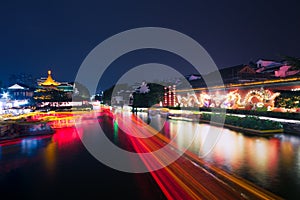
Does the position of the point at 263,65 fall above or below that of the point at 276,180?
above

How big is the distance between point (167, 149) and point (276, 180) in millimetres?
5760

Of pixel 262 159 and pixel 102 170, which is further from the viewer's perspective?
pixel 262 159

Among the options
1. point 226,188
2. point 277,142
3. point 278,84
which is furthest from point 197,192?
point 278,84

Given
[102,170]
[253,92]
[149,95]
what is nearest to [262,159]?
[102,170]

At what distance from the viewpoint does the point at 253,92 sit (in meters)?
30.1

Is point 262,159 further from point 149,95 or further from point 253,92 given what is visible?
point 149,95

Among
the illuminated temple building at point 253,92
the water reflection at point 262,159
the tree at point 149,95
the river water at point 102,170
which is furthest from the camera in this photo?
the tree at point 149,95

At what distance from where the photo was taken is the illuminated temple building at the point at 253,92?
Answer: 26.3m

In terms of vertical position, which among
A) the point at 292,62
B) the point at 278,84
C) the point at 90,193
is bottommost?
the point at 90,193

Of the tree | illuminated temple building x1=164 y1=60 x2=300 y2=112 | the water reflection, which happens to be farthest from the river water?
the tree

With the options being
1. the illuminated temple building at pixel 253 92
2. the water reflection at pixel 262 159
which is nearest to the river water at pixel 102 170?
the water reflection at pixel 262 159

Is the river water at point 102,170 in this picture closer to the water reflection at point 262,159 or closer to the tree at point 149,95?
the water reflection at point 262,159

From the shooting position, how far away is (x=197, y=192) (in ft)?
21.7

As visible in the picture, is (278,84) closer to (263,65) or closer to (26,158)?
(263,65)
